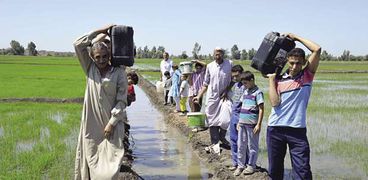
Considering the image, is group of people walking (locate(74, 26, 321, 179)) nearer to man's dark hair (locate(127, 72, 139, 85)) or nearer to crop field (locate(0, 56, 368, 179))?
man's dark hair (locate(127, 72, 139, 85))

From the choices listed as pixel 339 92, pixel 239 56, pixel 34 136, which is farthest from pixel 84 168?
pixel 239 56

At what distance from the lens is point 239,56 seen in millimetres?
80938

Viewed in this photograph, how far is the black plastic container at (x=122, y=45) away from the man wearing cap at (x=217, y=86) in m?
2.26

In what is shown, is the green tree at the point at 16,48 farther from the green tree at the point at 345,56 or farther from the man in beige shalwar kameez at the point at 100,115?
the man in beige shalwar kameez at the point at 100,115

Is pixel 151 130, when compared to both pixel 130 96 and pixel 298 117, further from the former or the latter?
pixel 298 117

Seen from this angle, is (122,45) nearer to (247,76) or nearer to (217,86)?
(247,76)

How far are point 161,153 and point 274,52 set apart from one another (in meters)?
3.81

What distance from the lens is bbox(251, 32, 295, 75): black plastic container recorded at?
11.7 ft

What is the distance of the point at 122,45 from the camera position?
11.4ft

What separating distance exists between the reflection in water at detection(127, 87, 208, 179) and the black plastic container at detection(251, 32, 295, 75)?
98.1 inches

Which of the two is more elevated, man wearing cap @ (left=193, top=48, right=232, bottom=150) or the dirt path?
man wearing cap @ (left=193, top=48, right=232, bottom=150)

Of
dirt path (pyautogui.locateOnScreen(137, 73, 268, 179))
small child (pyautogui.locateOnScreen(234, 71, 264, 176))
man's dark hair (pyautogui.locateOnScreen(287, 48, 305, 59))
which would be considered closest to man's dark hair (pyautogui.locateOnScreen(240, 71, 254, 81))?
small child (pyautogui.locateOnScreen(234, 71, 264, 176))

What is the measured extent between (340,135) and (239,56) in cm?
7325

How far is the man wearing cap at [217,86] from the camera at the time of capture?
5.70 metres
